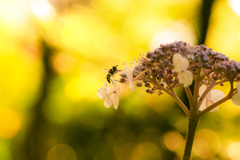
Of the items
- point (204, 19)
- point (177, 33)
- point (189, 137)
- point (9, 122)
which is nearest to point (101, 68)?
point (177, 33)

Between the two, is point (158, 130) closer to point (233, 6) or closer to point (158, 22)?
point (158, 22)

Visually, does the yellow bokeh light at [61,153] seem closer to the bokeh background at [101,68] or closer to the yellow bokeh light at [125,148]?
the bokeh background at [101,68]

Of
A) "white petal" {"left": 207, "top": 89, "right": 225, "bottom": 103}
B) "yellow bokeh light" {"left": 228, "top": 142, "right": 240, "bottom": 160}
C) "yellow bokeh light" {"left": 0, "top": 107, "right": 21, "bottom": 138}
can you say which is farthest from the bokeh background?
"white petal" {"left": 207, "top": 89, "right": 225, "bottom": 103}

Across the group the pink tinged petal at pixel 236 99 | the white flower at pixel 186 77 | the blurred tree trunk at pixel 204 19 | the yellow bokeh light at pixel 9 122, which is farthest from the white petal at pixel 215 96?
the yellow bokeh light at pixel 9 122

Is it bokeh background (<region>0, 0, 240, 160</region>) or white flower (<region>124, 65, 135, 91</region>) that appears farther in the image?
bokeh background (<region>0, 0, 240, 160</region>)

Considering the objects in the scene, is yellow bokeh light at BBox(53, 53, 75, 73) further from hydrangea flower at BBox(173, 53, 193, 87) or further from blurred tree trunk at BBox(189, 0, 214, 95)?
hydrangea flower at BBox(173, 53, 193, 87)

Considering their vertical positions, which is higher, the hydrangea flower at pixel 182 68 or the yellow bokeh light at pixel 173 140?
the yellow bokeh light at pixel 173 140

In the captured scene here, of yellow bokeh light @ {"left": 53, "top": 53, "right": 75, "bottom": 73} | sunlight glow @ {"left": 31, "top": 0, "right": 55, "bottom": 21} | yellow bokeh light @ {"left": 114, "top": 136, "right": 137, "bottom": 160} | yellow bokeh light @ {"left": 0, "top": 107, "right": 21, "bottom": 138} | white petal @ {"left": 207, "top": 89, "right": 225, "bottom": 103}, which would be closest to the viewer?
white petal @ {"left": 207, "top": 89, "right": 225, "bottom": 103}
